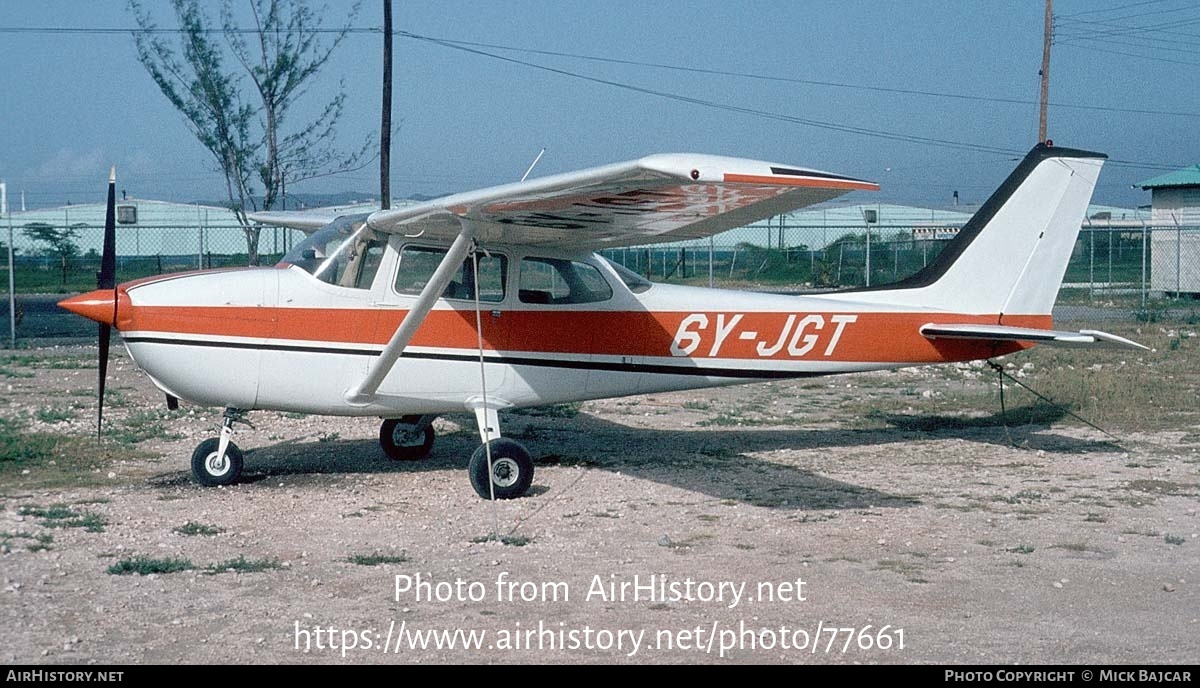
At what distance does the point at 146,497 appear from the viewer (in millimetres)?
8250

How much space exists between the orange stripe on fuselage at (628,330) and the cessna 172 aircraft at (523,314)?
1 cm

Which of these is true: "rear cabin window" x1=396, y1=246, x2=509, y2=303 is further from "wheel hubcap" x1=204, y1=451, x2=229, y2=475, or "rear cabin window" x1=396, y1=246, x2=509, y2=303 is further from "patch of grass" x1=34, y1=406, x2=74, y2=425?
"patch of grass" x1=34, y1=406, x2=74, y2=425

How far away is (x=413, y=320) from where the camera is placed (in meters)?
8.36

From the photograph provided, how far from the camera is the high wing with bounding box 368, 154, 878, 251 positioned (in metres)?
5.97

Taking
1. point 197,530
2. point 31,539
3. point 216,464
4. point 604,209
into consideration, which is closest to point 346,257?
point 216,464

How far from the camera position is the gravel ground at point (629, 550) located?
5.16 meters

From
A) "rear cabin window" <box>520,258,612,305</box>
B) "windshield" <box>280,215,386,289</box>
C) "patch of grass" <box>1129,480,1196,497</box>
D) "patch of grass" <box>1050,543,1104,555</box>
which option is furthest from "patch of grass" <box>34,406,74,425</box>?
"patch of grass" <box>1129,480,1196,497</box>

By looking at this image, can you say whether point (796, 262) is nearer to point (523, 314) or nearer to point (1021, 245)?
point (1021, 245)

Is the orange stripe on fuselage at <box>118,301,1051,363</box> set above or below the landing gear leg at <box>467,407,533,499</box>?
above

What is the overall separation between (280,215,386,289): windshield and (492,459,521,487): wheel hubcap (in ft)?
5.60

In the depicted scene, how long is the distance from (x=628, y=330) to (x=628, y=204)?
7.30ft

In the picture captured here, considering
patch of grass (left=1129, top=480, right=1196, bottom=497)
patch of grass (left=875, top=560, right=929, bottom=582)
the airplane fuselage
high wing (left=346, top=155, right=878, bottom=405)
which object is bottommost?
patch of grass (left=875, top=560, right=929, bottom=582)

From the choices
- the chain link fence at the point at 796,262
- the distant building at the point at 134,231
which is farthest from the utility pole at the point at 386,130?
the distant building at the point at 134,231

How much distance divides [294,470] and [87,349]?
10613 mm
